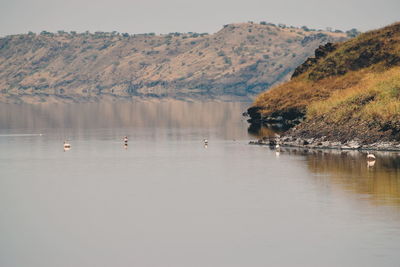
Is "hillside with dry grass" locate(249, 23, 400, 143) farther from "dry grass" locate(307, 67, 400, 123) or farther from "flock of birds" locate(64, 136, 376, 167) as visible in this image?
"flock of birds" locate(64, 136, 376, 167)

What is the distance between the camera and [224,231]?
34.5 m

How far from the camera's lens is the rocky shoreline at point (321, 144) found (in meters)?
64.1

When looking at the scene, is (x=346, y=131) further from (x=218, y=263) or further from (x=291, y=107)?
(x=218, y=263)

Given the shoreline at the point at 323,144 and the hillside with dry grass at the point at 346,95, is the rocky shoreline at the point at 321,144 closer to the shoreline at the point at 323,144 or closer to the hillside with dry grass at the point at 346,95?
the shoreline at the point at 323,144

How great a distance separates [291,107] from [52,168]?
38667 mm

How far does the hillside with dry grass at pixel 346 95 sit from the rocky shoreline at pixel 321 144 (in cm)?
61

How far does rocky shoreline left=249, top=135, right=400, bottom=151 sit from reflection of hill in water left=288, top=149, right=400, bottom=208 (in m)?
1.81

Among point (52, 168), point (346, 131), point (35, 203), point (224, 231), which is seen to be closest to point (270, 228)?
point (224, 231)

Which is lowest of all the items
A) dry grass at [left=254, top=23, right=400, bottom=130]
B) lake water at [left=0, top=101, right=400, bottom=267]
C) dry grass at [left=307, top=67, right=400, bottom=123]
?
lake water at [left=0, top=101, right=400, bottom=267]

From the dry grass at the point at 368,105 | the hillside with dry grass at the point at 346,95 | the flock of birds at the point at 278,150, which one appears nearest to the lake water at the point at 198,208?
the flock of birds at the point at 278,150

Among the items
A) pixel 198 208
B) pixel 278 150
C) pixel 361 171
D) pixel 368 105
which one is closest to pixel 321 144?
pixel 278 150

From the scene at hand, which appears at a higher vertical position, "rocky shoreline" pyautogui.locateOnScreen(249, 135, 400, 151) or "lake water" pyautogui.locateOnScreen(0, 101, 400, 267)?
"rocky shoreline" pyautogui.locateOnScreen(249, 135, 400, 151)

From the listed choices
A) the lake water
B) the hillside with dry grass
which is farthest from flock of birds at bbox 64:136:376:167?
the hillside with dry grass

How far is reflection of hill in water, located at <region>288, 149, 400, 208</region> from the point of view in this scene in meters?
43.7
